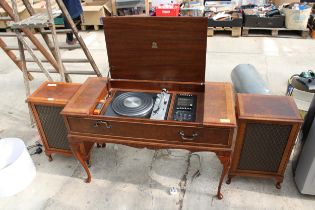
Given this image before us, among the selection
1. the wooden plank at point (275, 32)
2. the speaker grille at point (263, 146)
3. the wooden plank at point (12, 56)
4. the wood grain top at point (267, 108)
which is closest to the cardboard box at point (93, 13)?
the wooden plank at point (12, 56)

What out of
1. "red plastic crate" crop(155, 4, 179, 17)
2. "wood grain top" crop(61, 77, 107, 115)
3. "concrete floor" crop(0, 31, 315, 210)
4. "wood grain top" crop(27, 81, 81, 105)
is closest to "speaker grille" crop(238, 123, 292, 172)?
"concrete floor" crop(0, 31, 315, 210)

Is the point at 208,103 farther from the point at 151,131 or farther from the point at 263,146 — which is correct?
the point at 263,146

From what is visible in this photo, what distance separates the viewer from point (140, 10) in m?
5.66

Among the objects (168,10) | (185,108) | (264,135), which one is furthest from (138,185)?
(168,10)

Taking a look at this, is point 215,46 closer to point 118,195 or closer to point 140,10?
point 140,10

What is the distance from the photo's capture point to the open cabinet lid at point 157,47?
1.86m

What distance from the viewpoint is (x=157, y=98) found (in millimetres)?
2107

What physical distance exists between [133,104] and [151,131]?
Result: 28 cm

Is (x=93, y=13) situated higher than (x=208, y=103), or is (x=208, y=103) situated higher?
(x=208, y=103)

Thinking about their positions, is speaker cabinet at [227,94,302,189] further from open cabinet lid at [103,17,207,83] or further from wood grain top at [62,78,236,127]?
open cabinet lid at [103,17,207,83]

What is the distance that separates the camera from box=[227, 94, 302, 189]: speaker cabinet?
6.37ft

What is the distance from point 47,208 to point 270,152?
6.19 ft

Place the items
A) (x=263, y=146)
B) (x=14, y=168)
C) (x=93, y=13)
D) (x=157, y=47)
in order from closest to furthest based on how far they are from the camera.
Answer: (x=157, y=47)
(x=263, y=146)
(x=14, y=168)
(x=93, y=13)

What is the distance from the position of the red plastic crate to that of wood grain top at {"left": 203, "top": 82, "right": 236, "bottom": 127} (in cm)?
333
